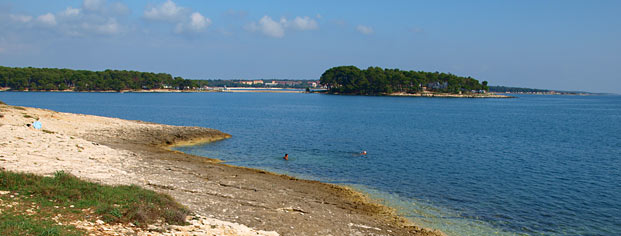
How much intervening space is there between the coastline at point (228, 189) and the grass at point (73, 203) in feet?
6.53

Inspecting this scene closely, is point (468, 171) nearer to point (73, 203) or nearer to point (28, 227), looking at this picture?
point (73, 203)

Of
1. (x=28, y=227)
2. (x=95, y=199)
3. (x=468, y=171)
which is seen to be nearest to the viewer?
(x=28, y=227)

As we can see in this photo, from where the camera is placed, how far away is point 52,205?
44.0ft

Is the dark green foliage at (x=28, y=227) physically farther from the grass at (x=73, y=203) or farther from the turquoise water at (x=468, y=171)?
the turquoise water at (x=468, y=171)

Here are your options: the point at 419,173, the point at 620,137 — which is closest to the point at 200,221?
the point at 419,173

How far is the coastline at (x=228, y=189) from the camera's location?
54.3ft

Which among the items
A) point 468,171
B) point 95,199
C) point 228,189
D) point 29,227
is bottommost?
point 468,171

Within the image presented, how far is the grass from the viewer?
1173 cm

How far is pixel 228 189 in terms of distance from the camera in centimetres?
2150

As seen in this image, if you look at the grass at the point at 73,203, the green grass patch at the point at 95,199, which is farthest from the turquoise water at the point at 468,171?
the grass at the point at 73,203

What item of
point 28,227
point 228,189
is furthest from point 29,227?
point 228,189

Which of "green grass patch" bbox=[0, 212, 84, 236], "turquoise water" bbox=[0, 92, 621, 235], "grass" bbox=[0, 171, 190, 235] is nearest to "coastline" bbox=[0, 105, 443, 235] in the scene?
"grass" bbox=[0, 171, 190, 235]

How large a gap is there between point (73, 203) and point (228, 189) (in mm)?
8515

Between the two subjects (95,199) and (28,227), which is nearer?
(28,227)
